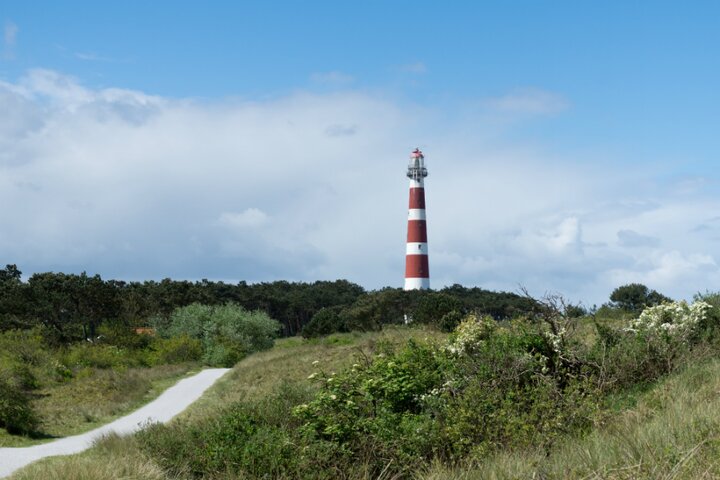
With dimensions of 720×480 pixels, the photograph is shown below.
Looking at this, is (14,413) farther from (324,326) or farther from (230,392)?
(324,326)

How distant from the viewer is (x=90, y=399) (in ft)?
88.3

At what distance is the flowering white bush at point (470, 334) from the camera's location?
1620cm

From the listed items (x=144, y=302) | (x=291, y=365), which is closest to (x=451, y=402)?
(x=291, y=365)

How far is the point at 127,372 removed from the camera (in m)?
35.4

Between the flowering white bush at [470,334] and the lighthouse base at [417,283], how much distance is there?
43.0 m

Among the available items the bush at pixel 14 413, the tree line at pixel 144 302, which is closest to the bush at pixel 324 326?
the tree line at pixel 144 302

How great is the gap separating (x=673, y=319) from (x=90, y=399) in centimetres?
1917

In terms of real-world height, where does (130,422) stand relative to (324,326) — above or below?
below

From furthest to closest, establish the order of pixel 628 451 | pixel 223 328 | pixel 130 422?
pixel 223 328 → pixel 130 422 → pixel 628 451

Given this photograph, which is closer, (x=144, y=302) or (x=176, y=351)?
(x=176, y=351)

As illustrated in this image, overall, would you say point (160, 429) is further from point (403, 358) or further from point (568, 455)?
point (568, 455)

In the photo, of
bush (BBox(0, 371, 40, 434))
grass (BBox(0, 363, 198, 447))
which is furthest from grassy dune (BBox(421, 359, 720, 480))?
grass (BBox(0, 363, 198, 447))

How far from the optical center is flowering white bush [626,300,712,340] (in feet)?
51.7

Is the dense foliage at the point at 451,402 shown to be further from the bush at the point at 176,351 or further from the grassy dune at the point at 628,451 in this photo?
the bush at the point at 176,351
